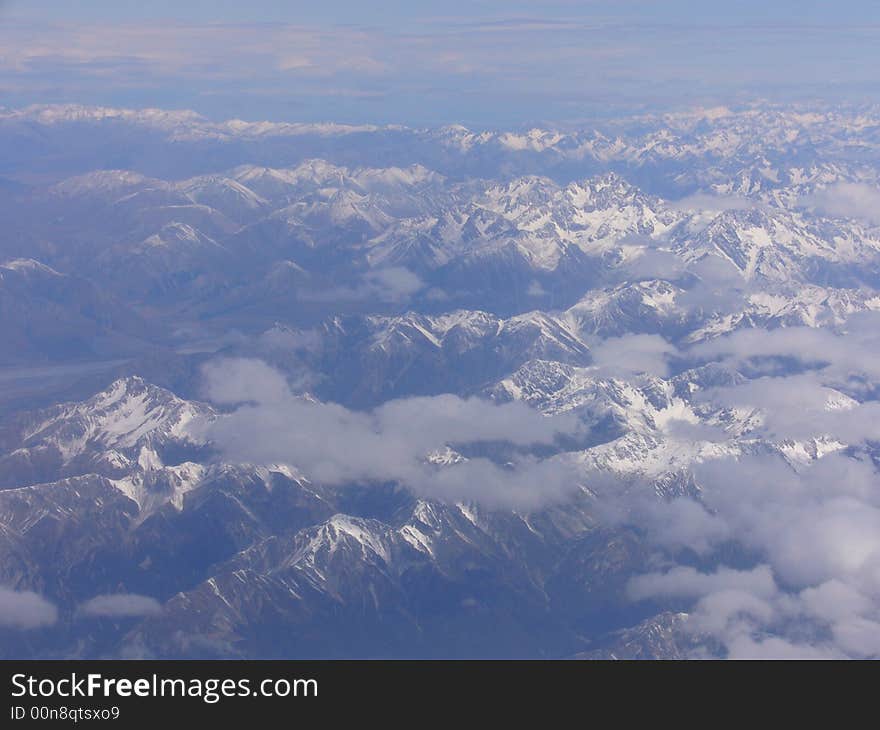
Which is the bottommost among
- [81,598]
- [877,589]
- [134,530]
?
[877,589]

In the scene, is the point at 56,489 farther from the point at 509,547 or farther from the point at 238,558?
the point at 509,547

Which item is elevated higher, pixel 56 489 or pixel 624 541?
pixel 56 489

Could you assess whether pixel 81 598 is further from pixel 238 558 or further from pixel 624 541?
pixel 624 541

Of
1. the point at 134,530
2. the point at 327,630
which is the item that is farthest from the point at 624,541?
the point at 134,530

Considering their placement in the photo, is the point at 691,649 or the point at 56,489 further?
the point at 56,489
